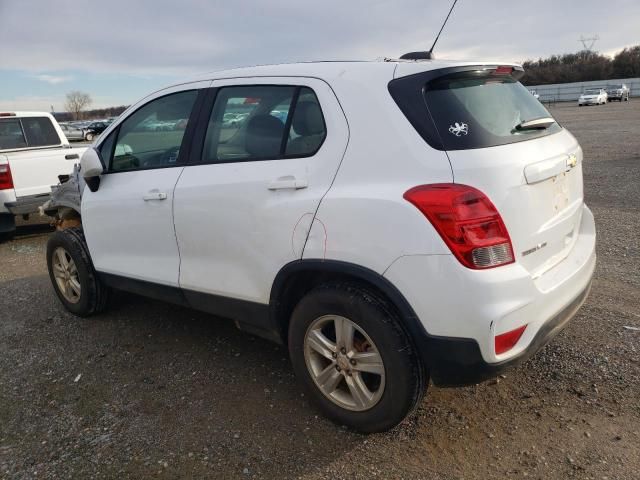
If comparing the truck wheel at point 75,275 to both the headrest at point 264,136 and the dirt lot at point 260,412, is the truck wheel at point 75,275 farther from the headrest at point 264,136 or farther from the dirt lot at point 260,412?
the headrest at point 264,136

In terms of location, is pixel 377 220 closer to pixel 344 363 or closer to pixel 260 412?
pixel 344 363

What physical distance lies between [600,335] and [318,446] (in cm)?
213

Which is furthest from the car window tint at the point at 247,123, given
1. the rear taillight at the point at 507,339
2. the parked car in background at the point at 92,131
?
the parked car in background at the point at 92,131

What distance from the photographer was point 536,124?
274 centimetres

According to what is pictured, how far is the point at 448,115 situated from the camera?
2422 millimetres

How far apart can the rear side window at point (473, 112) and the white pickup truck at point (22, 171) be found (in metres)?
6.64

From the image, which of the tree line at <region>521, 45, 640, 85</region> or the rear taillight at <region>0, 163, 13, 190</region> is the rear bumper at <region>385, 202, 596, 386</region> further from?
the tree line at <region>521, 45, 640, 85</region>

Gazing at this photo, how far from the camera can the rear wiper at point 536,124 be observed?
8.71 feet

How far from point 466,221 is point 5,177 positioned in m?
7.06

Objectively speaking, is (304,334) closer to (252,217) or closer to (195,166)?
(252,217)

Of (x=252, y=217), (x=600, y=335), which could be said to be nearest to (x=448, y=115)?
(x=252, y=217)

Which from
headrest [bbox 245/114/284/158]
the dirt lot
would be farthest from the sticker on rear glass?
the dirt lot

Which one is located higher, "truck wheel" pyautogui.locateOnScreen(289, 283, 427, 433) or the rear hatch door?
the rear hatch door

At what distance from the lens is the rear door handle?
8.72 feet
